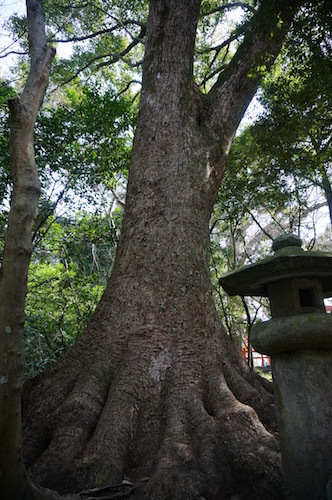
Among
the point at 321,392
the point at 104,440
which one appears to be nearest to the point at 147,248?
the point at 104,440

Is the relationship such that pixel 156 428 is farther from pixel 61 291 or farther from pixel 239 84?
pixel 61 291

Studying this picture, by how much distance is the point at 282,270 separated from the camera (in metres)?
1.92

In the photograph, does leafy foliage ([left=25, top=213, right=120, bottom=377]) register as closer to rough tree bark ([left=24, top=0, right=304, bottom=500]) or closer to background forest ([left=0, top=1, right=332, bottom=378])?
background forest ([left=0, top=1, right=332, bottom=378])

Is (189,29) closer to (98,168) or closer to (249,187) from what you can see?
(98,168)

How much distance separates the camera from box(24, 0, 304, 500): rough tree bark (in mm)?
2045

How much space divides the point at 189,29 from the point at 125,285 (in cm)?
340

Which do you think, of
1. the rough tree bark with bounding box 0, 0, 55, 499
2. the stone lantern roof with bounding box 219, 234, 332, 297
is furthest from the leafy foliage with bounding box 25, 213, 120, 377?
the rough tree bark with bounding box 0, 0, 55, 499

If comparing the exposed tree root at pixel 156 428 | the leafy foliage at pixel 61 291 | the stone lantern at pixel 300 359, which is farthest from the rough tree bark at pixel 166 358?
the leafy foliage at pixel 61 291

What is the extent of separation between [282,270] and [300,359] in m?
0.51

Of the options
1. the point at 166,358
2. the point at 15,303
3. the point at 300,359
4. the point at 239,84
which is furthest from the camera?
the point at 239,84

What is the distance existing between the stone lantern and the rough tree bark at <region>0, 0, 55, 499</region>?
125 centimetres

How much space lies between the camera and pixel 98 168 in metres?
5.84

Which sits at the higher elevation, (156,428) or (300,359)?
(300,359)

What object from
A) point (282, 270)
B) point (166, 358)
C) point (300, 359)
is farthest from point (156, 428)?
point (282, 270)
